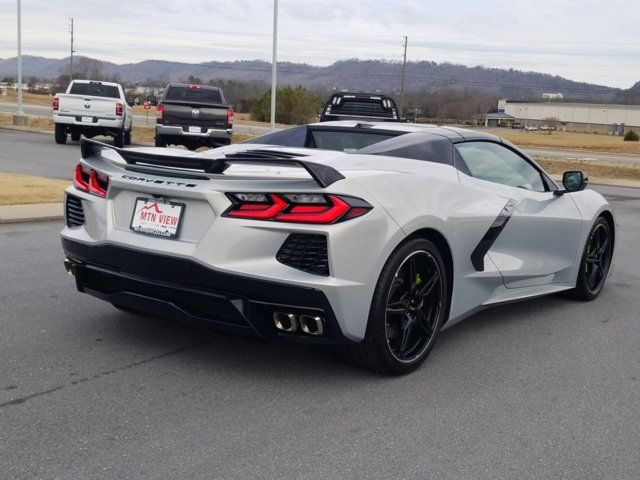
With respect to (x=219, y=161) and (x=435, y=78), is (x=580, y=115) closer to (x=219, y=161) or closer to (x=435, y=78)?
(x=435, y=78)

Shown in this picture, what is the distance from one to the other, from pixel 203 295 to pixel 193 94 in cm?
1933

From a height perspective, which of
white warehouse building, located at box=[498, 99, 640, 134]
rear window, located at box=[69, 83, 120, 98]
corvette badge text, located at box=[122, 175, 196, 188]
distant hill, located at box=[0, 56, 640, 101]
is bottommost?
corvette badge text, located at box=[122, 175, 196, 188]

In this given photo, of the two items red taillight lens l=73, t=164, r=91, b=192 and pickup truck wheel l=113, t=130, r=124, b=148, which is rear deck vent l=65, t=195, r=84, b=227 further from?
pickup truck wheel l=113, t=130, r=124, b=148

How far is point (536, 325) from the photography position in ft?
19.4

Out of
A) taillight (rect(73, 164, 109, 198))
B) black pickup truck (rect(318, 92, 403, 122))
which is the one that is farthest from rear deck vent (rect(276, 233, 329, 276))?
black pickup truck (rect(318, 92, 403, 122))

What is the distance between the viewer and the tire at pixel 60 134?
23.4 m

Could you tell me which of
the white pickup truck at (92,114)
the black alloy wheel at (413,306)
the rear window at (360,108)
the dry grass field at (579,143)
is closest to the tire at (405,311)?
the black alloy wheel at (413,306)

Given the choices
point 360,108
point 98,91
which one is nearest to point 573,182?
point 360,108

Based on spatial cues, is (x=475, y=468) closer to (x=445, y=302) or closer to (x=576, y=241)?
(x=445, y=302)

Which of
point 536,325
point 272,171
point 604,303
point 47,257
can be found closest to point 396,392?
point 272,171

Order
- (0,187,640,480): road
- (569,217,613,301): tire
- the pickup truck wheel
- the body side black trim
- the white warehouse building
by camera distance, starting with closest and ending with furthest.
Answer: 1. (0,187,640,480): road
2. the body side black trim
3. (569,217,613,301): tire
4. the pickup truck wheel
5. the white warehouse building

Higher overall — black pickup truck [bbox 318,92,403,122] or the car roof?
black pickup truck [bbox 318,92,403,122]

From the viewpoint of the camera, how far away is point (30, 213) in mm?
9672

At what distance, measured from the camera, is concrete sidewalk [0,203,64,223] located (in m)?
9.30
